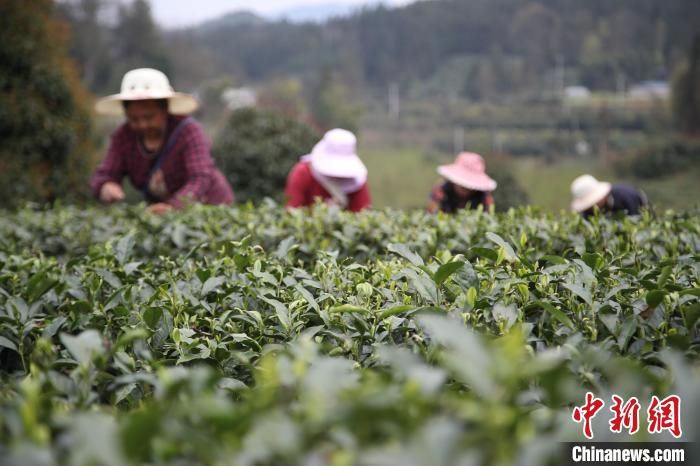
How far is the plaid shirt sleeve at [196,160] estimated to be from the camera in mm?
4383

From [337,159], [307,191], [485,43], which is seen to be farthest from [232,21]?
[337,159]

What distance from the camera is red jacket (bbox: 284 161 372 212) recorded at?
4.55 meters

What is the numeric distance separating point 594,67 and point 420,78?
40.3 feet

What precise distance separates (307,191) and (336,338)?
9.59 ft

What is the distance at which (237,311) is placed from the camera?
1.96 m

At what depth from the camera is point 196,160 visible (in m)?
4.42

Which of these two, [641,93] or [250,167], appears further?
[641,93]

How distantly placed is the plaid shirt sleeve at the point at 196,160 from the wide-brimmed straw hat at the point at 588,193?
2447mm

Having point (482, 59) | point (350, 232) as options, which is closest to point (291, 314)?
point (350, 232)

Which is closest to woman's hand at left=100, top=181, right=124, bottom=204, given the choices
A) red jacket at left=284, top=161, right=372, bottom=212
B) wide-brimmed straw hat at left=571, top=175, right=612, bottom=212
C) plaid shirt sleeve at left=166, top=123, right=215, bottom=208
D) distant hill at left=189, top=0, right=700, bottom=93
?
plaid shirt sleeve at left=166, top=123, right=215, bottom=208

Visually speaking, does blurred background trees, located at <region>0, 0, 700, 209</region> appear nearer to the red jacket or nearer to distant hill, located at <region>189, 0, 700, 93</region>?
distant hill, located at <region>189, 0, 700, 93</region>

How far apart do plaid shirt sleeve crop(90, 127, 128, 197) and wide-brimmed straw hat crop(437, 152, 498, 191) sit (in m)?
2.09

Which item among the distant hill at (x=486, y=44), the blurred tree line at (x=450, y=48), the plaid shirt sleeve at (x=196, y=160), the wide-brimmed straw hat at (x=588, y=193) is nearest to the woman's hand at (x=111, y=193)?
the plaid shirt sleeve at (x=196, y=160)

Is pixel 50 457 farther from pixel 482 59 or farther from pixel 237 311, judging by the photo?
pixel 482 59
